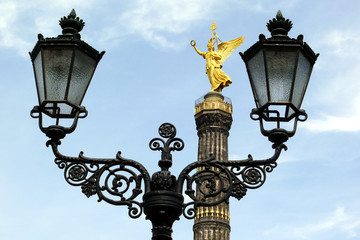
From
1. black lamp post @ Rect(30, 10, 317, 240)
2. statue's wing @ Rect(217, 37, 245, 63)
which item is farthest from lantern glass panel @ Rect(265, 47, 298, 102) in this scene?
statue's wing @ Rect(217, 37, 245, 63)

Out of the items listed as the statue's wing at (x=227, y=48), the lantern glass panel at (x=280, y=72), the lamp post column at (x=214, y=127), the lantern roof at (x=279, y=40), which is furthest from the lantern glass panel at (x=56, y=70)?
the statue's wing at (x=227, y=48)

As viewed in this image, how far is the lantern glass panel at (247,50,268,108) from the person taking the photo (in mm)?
5180

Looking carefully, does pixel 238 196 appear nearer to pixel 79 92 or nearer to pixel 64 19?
pixel 79 92

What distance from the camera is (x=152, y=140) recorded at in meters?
5.32

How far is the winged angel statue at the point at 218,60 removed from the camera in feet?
141

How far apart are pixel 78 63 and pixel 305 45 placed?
157cm

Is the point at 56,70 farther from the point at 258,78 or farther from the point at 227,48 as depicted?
the point at 227,48

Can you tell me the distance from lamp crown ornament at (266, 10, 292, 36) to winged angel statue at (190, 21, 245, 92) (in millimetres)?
36990

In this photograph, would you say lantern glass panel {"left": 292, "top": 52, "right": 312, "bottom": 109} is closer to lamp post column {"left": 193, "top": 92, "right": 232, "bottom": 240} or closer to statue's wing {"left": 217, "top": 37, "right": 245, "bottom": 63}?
lamp post column {"left": 193, "top": 92, "right": 232, "bottom": 240}

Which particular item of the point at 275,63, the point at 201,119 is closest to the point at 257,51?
the point at 275,63

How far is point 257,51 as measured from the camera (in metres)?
5.26

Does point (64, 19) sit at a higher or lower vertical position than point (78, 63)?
higher

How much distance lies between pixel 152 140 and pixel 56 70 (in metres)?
0.82

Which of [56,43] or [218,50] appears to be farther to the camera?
[218,50]
